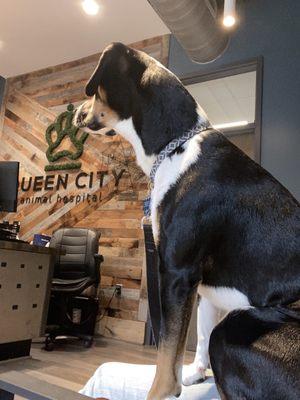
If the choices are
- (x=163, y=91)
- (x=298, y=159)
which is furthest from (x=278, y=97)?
(x=163, y=91)

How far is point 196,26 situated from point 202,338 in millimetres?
2779

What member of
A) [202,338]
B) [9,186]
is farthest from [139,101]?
[9,186]

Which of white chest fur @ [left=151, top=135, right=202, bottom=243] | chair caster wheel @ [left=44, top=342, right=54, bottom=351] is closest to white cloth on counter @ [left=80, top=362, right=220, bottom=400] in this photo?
white chest fur @ [left=151, top=135, right=202, bottom=243]

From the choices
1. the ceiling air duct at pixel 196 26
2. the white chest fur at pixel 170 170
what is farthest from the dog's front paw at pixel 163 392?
the ceiling air duct at pixel 196 26

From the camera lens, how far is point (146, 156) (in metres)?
1.16

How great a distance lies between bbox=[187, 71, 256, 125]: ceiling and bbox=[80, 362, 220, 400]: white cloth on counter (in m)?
3.49

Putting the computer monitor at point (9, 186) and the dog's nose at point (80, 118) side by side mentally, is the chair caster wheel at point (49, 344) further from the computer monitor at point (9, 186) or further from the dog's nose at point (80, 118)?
the dog's nose at point (80, 118)

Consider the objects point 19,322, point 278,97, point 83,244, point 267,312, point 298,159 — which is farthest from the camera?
point 83,244

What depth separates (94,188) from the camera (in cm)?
482

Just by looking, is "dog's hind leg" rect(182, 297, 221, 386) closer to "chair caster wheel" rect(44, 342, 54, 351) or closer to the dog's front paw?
the dog's front paw

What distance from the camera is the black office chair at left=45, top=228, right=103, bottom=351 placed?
3703 millimetres

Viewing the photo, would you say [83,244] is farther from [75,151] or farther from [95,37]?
[95,37]

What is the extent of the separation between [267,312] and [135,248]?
3.61 m

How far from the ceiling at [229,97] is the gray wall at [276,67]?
24 centimetres
